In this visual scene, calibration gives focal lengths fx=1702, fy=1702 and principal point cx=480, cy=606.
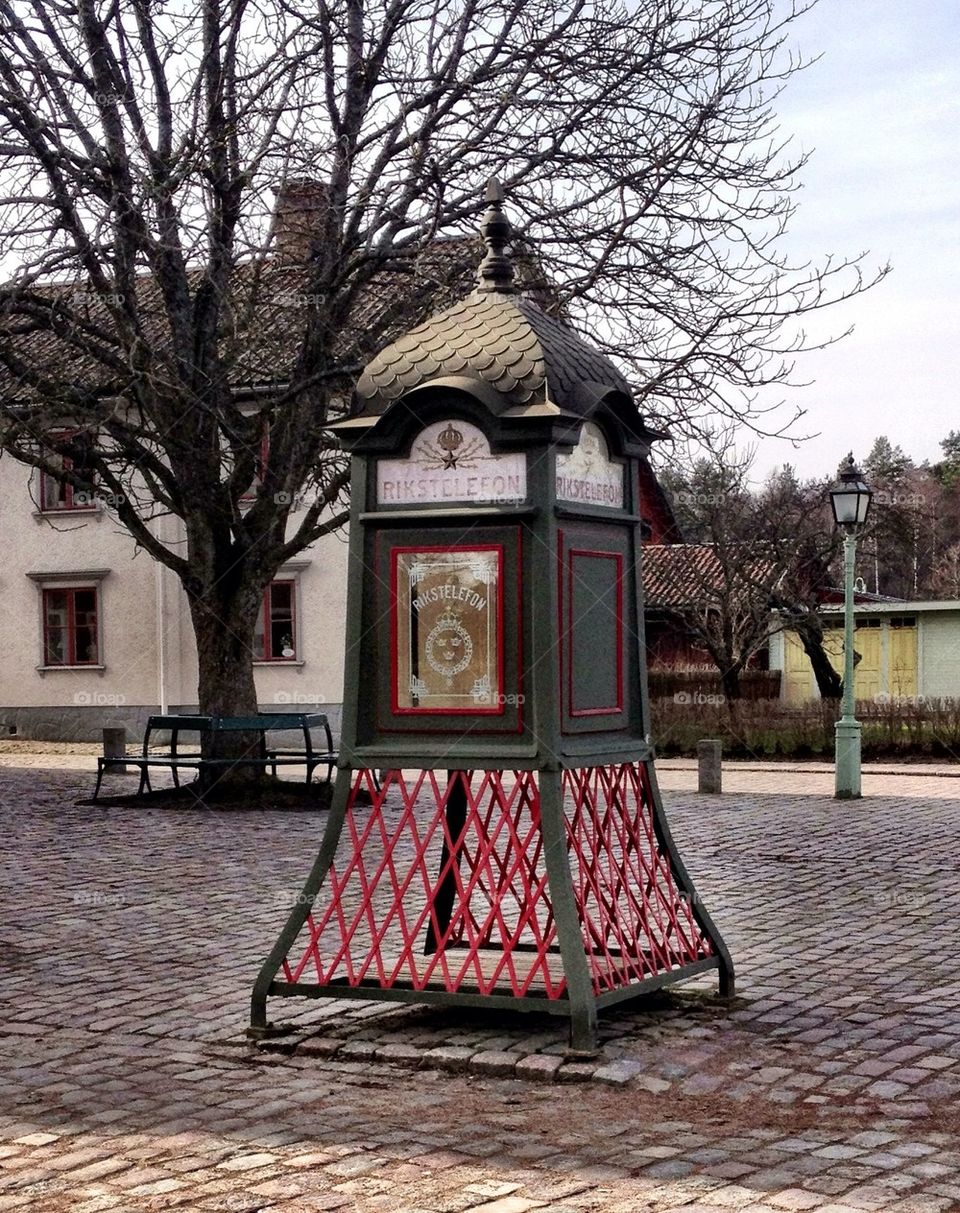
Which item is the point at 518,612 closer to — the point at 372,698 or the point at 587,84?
the point at 372,698

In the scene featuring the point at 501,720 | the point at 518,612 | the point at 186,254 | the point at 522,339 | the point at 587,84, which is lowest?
the point at 501,720

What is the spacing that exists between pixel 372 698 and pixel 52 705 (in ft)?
93.6

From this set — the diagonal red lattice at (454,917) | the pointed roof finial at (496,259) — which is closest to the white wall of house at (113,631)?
the pointed roof finial at (496,259)

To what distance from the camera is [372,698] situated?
7148mm

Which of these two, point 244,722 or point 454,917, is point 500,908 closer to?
point 454,917

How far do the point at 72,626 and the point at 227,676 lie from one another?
17.0 m

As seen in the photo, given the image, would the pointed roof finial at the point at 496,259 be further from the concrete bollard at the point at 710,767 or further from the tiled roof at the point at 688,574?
the tiled roof at the point at 688,574

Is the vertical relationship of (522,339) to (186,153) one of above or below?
below

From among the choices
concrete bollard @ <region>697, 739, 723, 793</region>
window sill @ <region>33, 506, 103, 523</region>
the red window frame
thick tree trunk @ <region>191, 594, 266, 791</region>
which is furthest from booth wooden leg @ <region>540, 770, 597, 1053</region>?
window sill @ <region>33, 506, 103, 523</region>

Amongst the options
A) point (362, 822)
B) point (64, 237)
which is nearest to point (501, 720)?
point (362, 822)

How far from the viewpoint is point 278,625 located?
1310 inches

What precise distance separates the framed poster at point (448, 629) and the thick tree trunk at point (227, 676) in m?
11.4

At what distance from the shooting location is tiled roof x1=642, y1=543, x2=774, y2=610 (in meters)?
33.7

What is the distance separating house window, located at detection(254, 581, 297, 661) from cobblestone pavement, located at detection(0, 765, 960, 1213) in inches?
859
